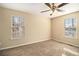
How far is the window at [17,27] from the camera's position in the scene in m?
1.52

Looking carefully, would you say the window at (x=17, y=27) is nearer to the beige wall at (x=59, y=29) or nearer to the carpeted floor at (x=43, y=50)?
the carpeted floor at (x=43, y=50)

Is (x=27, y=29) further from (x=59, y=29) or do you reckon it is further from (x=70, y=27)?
→ (x=70, y=27)

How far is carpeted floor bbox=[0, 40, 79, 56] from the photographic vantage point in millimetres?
1501

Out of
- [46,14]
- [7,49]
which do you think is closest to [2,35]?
[7,49]

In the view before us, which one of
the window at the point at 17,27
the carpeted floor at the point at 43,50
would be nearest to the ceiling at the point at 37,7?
the window at the point at 17,27

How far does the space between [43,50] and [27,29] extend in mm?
504

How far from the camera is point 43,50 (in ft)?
5.15

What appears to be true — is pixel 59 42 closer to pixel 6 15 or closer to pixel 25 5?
pixel 25 5

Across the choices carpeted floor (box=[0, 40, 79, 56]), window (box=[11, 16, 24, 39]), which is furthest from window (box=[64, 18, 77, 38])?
window (box=[11, 16, 24, 39])

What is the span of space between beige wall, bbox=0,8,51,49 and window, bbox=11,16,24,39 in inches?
2.1

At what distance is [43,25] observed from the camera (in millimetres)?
1655

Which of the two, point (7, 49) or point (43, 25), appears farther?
point (43, 25)

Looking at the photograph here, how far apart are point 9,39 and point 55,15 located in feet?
3.14

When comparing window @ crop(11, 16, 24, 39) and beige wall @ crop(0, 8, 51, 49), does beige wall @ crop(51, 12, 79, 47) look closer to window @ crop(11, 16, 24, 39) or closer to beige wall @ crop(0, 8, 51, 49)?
Result: beige wall @ crop(0, 8, 51, 49)
